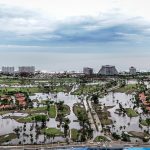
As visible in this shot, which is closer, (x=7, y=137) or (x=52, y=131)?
(x=7, y=137)

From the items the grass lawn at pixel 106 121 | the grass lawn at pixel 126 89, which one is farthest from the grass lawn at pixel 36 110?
the grass lawn at pixel 126 89

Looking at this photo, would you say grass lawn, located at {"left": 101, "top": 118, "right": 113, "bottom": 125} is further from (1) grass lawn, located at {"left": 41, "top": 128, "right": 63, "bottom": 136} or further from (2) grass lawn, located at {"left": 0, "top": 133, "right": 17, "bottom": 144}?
(2) grass lawn, located at {"left": 0, "top": 133, "right": 17, "bottom": 144}

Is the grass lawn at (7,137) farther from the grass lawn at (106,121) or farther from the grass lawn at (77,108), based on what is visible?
the grass lawn at (77,108)

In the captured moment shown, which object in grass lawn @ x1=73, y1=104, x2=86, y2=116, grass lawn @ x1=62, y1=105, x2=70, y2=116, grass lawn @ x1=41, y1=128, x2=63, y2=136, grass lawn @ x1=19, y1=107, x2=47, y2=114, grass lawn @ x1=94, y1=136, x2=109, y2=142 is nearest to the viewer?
grass lawn @ x1=94, y1=136, x2=109, y2=142

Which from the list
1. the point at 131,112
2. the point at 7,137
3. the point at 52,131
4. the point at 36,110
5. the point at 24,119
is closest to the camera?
the point at 7,137

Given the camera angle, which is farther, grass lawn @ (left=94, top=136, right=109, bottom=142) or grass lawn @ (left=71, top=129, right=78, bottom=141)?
grass lawn @ (left=71, top=129, right=78, bottom=141)

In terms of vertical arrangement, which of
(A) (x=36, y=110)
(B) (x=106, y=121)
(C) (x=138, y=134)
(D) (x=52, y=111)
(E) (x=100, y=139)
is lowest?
(E) (x=100, y=139)

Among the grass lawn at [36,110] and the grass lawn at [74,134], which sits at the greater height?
the grass lawn at [36,110]

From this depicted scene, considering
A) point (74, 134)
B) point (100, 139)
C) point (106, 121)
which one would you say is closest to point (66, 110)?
point (106, 121)

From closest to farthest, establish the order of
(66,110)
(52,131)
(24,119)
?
(52,131) < (24,119) < (66,110)

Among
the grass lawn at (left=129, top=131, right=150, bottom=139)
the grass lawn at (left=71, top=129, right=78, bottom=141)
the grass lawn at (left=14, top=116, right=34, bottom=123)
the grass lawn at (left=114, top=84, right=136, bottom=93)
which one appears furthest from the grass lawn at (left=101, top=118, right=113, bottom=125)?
the grass lawn at (left=114, top=84, right=136, bottom=93)

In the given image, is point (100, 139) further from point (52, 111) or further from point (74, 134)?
point (52, 111)
